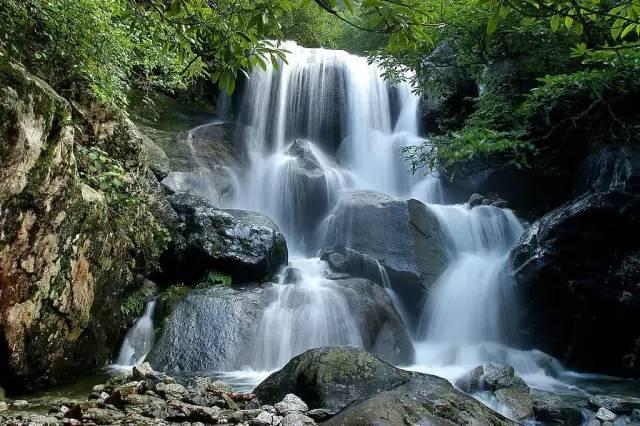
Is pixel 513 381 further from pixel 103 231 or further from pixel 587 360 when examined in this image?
pixel 103 231

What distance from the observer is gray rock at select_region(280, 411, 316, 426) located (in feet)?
12.7

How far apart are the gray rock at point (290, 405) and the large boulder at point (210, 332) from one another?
2.66 m

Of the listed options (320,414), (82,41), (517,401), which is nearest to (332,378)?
(320,414)

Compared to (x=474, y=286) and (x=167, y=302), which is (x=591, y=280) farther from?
(x=167, y=302)

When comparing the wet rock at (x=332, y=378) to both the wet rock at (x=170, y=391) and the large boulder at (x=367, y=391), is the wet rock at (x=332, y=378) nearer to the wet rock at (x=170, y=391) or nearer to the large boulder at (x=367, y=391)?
the large boulder at (x=367, y=391)

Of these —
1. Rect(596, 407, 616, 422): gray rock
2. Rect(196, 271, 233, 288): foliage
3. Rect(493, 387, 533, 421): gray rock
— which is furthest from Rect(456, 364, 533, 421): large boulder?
Rect(196, 271, 233, 288): foliage

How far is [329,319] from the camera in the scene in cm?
790

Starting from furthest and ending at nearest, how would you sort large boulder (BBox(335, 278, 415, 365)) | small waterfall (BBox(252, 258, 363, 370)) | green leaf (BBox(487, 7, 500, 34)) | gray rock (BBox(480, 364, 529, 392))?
large boulder (BBox(335, 278, 415, 365)), small waterfall (BBox(252, 258, 363, 370)), gray rock (BBox(480, 364, 529, 392)), green leaf (BBox(487, 7, 500, 34))

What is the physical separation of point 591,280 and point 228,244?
6.33 metres

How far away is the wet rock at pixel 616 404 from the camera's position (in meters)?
5.58

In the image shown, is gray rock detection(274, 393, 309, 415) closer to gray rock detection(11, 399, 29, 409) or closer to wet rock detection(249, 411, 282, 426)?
wet rock detection(249, 411, 282, 426)

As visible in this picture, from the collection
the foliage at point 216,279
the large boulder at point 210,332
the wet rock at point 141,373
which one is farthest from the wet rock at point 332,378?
the foliage at point 216,279

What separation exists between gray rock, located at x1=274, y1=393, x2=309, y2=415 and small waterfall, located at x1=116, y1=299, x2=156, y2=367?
3340 mm

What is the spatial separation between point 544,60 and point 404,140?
6686mm
